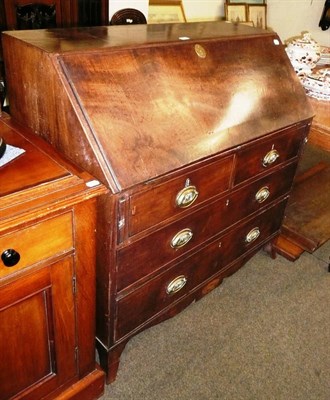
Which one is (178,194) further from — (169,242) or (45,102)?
(45,102)

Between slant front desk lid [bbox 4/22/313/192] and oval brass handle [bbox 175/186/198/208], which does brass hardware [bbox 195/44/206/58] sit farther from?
oval brass handle [bbox 175/186/198/208]

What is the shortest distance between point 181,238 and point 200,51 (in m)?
0.67

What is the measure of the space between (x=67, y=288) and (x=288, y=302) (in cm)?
126

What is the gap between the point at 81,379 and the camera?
1.35 metres

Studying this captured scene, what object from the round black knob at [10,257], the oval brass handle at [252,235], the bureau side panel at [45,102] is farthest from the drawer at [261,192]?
the round black knob at [10,257]

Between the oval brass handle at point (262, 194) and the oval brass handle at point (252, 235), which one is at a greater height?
the oval brass handle at point (262, 194)

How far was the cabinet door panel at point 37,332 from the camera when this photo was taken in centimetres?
100

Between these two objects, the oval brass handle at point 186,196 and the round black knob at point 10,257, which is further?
the oval brass handle at point 186,196

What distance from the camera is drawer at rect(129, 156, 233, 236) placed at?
114 cm

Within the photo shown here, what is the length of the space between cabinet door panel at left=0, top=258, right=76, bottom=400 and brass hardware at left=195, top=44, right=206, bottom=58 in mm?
831

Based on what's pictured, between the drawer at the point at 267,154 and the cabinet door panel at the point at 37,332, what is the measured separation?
2.44 feet

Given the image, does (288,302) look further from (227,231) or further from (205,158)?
(205,158)

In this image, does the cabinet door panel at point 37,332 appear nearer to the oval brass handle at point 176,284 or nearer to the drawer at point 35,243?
the drawer at point 35,243

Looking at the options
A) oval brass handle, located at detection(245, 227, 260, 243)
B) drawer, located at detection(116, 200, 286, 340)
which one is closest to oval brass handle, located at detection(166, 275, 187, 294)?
drawer, located at detection(116, 200, 286, 340)
